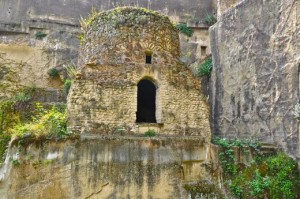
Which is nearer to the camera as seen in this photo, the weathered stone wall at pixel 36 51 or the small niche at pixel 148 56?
the small niche at pixel 148 56

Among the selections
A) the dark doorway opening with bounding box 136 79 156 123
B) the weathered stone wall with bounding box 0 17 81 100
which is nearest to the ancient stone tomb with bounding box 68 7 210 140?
the dark doorway opening with bounding box 136 79 156 123

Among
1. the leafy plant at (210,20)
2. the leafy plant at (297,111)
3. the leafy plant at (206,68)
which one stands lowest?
the leafy plant at (297,111)

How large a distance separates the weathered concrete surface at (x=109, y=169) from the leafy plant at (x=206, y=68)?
6290mm

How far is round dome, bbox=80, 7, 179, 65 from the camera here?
32.2 feet

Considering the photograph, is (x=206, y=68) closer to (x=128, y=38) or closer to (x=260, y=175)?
(x=128, y=38)

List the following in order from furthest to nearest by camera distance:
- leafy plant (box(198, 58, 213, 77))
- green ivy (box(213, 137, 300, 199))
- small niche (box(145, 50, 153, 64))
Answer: leafy plant (box(198, 58, 213, 77)), small niche (box(145, 50, 153, 64)), green ivy (box(213, 137, 300, 199))

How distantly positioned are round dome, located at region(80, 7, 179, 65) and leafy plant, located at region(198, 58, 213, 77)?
4.69 m

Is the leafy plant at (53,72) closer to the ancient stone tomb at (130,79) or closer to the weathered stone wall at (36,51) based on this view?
the weathered stone wall at (36,51)

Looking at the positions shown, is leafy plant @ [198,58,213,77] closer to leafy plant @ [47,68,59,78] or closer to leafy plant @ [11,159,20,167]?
leafy plant @ [47,68,59,78]

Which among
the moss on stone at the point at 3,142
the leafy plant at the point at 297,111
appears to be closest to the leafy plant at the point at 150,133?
the moss on stone at the point at 3,142

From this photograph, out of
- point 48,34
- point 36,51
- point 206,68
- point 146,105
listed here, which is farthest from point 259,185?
point 48,34

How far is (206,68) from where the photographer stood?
14945mm

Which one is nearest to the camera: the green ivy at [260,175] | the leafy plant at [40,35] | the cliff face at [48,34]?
the green ivy at [260,175]

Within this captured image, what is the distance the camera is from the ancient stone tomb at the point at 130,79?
8.98 metres
